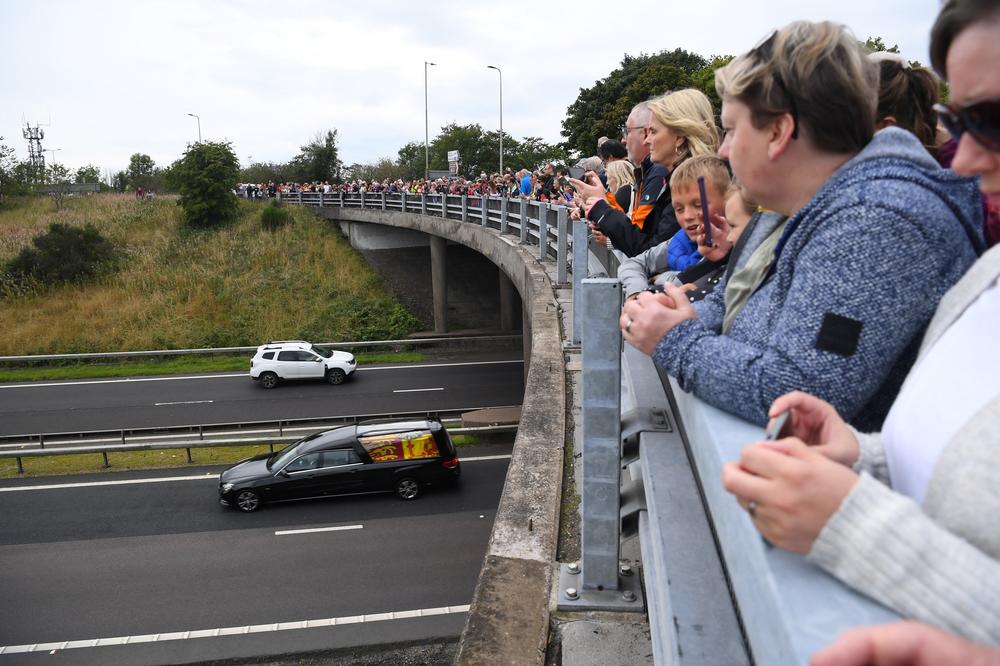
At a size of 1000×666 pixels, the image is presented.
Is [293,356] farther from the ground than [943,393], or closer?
closer

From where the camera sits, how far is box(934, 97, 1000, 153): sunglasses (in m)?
1.04

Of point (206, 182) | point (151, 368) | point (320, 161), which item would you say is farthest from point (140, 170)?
point (151, 368)

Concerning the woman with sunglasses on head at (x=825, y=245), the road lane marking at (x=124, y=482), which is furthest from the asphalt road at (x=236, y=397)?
the woman with sunglasses on head at (x=825, y=245)

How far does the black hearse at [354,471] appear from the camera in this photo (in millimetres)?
15086

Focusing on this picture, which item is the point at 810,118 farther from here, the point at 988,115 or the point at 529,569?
the point at 529,569

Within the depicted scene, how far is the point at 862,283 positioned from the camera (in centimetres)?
132

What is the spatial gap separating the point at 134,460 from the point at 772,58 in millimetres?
20137

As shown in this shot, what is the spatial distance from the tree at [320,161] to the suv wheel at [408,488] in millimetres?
56553

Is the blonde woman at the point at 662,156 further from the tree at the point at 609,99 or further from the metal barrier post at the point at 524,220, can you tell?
the tree at the point at 609,99

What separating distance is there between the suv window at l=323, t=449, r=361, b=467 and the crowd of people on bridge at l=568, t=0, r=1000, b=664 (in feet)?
45.0

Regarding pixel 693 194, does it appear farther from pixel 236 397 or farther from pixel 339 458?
pixel 236 397

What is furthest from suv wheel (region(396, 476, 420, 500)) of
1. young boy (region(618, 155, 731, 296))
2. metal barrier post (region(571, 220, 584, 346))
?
young boy (region(618, 155, 731, 296))

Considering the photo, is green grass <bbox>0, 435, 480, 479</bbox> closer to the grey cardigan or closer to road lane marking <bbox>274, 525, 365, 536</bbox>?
road lane marking <bbox>274, 525, 365, 536</bbox>

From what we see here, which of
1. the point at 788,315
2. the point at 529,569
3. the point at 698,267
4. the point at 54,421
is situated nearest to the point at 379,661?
the point at 529,569
